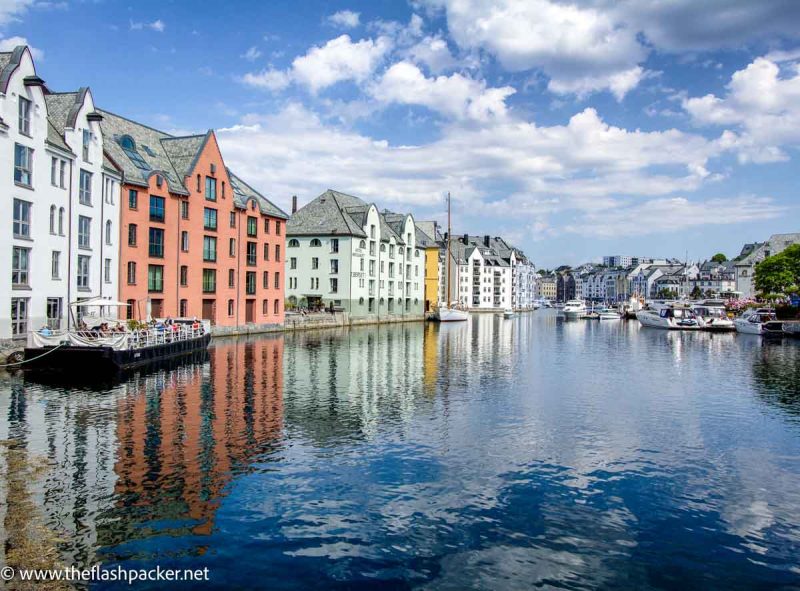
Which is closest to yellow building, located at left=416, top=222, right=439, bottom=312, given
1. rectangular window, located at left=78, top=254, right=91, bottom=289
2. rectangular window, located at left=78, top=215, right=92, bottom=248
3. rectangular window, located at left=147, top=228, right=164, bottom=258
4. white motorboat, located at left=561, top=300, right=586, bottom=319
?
white motorboat, located at left=561, top=300, right=586, bottom=319

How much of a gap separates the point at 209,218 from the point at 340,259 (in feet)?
109

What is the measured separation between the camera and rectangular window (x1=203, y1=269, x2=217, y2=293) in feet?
219

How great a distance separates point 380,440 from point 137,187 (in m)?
44.8

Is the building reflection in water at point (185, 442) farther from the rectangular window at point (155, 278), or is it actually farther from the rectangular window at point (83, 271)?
the rectangular window at point (155, 278)

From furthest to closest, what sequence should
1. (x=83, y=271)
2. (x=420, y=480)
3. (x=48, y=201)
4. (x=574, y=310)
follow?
(x=574, y=310), (x=83, y=271), (x=48, y=201), (x=420, y=480)

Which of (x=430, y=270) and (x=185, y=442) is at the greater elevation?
(x=430, y=270)

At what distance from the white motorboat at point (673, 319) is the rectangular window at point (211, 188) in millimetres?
82824

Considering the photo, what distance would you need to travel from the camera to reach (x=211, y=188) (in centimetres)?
6819

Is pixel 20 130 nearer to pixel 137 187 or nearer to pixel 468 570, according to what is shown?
pixel 137 187

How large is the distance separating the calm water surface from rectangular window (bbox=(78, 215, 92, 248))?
58.8ft

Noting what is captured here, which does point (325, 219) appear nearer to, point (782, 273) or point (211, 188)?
point (211, 188)

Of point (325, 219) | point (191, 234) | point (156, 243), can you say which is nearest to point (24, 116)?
point (156, 243)

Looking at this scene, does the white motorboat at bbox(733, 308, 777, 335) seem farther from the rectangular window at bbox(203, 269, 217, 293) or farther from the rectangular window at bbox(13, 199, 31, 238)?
the rectangular window at bbox(13, 199, 31, 238)

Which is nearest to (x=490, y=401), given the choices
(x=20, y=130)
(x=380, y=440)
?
(x=380, y=440)
